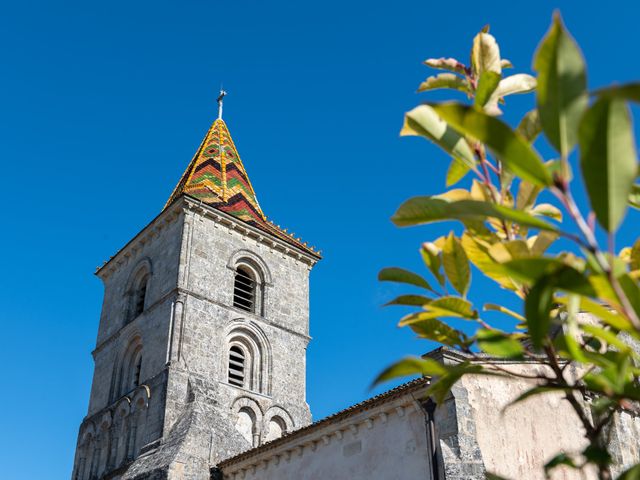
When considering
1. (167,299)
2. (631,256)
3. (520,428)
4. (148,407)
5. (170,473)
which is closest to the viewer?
(631,256)

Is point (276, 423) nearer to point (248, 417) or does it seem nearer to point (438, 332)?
point (248, 417)

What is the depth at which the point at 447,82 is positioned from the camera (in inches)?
93.3

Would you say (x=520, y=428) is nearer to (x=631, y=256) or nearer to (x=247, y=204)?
(x=631, y=256)

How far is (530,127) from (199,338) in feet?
58.5

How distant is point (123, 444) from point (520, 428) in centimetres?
1173

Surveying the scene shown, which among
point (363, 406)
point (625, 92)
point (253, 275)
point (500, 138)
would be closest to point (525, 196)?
point (500, 138)

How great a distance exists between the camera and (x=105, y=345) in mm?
21922

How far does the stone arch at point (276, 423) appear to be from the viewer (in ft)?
63.8

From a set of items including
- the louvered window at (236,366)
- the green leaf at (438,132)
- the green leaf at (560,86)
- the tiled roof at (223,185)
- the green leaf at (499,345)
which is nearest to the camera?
the green leaf at (560,86)

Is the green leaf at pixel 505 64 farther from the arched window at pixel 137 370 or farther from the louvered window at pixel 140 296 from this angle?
the louvered window at pixel 140 296

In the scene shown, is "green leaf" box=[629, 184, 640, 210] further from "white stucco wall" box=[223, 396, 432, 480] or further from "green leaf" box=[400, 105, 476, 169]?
"white stucco wall" box=[223, 396, 432, 480]

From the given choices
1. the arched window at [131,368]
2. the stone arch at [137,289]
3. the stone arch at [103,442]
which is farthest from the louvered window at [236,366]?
the stone arch at [103,442]

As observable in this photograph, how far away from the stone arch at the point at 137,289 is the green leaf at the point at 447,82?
19.6 m

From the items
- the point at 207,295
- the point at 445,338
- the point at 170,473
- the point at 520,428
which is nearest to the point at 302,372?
the point at 207,295
